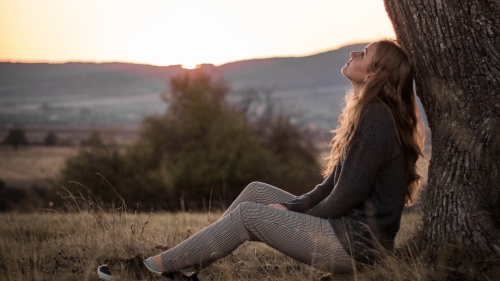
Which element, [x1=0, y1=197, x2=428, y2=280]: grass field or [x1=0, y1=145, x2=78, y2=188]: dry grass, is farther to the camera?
[x1=0, y1=145, x2=78, y2=188]: dry grass

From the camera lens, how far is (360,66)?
452cm

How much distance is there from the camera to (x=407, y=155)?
4406 mm

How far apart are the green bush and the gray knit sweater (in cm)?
2134

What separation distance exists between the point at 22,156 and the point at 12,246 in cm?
4256

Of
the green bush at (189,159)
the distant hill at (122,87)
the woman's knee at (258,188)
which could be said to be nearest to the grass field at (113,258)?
the woman's knee at (258,188)

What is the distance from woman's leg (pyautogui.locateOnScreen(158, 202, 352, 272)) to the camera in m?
4.25

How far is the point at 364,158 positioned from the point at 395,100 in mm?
468

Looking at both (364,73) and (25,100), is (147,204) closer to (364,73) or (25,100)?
(364,73)

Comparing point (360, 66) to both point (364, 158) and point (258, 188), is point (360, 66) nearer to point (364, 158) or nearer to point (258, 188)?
point (364, 158)

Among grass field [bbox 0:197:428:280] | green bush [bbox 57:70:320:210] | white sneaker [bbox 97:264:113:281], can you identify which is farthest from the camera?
green bush [bbox 57:70:320:210]

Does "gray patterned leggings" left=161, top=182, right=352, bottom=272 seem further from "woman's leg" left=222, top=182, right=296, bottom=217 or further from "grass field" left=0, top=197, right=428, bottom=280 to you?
"woman's leg" left=222, top=182, right=296, bottom=217

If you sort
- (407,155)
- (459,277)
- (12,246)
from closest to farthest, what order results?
1. (459,277)
2. (407,155)
3. (12,246)

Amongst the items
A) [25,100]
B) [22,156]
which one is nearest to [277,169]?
[22,156]

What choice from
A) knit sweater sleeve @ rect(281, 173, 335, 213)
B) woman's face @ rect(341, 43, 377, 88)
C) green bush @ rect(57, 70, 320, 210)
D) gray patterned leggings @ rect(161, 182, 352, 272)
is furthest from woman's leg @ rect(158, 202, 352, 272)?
green bush @ rect(57, 70, 320, 210)
